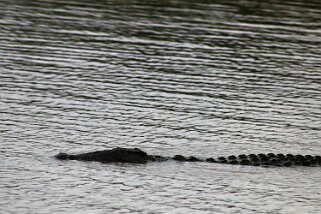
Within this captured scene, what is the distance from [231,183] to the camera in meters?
23.9

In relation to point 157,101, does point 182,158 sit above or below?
below

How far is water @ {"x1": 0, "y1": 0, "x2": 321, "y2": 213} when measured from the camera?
22812mm

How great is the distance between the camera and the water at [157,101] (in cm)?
2281

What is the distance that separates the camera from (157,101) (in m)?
33.7

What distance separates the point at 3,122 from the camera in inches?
1155

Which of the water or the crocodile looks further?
the crocodile

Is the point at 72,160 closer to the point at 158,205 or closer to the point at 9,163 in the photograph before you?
the point at 9,163

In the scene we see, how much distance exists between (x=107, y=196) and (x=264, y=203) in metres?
4.16

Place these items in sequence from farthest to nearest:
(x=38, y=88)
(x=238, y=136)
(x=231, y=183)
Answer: (x=38, y=88) < (x=238, y=136) < (x=231, y=183)

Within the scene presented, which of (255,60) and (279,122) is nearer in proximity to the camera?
(279,122)

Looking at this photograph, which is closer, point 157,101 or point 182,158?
point 182,158

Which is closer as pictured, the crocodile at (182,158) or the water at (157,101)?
the water at (157,101)

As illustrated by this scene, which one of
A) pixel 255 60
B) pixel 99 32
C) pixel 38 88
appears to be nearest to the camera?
pixel 38 88

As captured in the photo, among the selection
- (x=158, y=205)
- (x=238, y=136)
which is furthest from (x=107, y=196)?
(x=238, y=136)
